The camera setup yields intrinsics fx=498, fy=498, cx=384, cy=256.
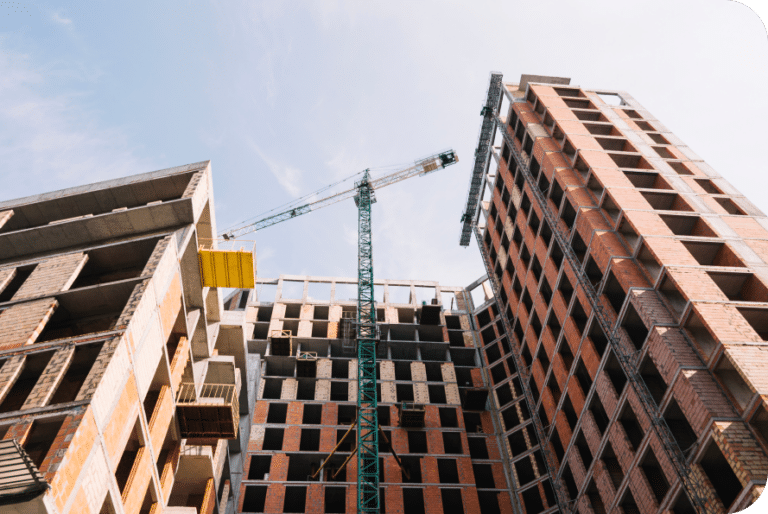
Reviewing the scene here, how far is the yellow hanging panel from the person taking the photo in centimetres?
2167

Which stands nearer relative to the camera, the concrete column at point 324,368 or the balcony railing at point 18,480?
the balcony railing at point 18,480

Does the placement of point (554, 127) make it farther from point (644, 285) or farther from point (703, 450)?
point (703, 450)

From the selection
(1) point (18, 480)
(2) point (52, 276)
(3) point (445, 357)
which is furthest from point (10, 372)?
(3) point (445, 357)

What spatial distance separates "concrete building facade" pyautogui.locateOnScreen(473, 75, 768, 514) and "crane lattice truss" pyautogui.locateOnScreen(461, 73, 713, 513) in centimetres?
8

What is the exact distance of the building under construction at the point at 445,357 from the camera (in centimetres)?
1531

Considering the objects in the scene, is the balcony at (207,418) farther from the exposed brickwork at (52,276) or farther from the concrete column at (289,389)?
the concrete column at (289,389)

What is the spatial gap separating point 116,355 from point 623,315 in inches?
782

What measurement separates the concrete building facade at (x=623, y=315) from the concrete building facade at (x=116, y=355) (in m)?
16.4

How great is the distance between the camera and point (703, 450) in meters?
16.5

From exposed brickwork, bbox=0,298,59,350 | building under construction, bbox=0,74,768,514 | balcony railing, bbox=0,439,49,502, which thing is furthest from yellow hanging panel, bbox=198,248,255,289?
balcony railing, bbox=0,439,49,502

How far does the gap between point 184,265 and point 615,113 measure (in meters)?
30.1

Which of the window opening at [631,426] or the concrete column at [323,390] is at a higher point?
the concrete column at [323,390]

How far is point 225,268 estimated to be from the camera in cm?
2192

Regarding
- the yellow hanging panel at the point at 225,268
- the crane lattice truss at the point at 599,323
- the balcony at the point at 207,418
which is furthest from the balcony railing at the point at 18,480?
the crane lattice truss at the point at 599,323
